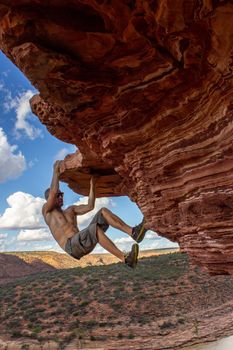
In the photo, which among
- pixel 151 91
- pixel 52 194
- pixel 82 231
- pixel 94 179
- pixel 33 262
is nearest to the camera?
pixel 151 91

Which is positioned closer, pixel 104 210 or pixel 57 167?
pixel 104 210

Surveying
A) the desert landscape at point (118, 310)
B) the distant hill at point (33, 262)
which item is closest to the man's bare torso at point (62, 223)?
the desert landscape at point (118, 310)

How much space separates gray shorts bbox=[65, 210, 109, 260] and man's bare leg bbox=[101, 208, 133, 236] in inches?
3.9

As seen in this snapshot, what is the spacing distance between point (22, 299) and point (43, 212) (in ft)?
89.1

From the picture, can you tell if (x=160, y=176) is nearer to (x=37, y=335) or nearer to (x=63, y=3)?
(x=63, y=3)

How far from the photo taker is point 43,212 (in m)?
8.35

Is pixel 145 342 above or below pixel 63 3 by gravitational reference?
below

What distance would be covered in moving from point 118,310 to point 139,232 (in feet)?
79.3

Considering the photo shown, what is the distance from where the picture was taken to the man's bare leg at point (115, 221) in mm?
7285

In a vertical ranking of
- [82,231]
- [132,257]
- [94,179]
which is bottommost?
[132,257]

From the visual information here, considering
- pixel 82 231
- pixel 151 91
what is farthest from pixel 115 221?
pixel 151 91

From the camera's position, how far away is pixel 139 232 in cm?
736

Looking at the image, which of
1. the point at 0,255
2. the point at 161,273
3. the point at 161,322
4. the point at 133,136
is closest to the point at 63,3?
the point at 133,136

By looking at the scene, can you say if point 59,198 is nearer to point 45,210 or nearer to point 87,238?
point 45,210
